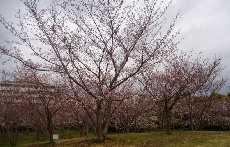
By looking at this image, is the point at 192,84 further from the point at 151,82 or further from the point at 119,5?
the point at 119,5

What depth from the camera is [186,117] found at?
42.3 meters

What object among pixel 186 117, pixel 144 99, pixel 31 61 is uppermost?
pixel 31 61

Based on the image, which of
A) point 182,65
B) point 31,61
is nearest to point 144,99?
point 182,65

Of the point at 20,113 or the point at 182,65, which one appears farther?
the point at 20,113

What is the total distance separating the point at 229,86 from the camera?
39.8 m

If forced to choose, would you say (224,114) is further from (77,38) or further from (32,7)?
(32,7)

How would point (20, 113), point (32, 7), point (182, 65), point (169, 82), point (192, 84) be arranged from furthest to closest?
point (20, 113)
point (182, 65)
point (192, 84)
point (169, 82)
point (32, 7)

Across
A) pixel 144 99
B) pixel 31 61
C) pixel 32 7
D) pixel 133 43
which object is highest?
pixel 32 7

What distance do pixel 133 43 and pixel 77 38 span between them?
3.67 m

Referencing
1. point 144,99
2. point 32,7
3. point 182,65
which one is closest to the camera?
point 32,7

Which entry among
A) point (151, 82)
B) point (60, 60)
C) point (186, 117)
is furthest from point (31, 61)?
point (186, 117)

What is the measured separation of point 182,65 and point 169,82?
5.06 meters

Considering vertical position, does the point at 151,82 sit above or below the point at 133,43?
below

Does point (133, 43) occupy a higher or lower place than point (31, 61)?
higher
